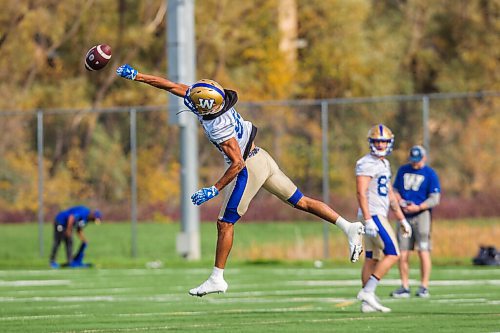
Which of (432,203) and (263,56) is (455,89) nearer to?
(263,56)

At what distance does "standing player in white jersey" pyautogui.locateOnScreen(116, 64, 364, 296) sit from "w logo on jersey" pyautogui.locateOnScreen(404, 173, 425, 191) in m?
4.36

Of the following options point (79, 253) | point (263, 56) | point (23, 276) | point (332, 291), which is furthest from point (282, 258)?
point (263, 56)

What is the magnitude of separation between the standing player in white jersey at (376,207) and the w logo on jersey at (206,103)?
9.74 feet

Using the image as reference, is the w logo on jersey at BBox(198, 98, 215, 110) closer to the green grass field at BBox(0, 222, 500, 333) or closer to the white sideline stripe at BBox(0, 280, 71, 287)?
the green grass field at BBox(0, 222, 500, 333)

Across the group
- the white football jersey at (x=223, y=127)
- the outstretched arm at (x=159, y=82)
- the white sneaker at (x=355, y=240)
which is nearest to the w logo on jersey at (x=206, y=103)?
the white football jersey at (x=223, y=127)

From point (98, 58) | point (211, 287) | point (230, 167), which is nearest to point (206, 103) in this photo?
point (230, 167)

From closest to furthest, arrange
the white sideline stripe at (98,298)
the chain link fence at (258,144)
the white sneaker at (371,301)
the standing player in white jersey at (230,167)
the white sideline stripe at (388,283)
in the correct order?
the standing player in white jersey at (230,167) < the white sneaker at (371,301) < the white sideline stripe at (98,298) < the white sideline stripe at (388,283) < the chain link fence at (258,144)

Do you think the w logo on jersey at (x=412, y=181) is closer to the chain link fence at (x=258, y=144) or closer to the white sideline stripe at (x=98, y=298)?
the white sideline stripe at (x=98, y=298)

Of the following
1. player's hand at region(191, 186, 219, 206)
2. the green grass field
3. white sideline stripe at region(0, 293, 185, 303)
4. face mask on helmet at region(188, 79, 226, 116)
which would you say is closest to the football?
face mask on helmet at region(188, 79, 226, 116)

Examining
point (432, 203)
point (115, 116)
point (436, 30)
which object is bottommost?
point (432, 203)

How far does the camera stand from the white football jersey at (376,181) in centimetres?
1617

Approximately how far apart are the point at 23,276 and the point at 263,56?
85.4 ft

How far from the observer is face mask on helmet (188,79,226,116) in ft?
45.0

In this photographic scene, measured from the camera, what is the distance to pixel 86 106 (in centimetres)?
4394
